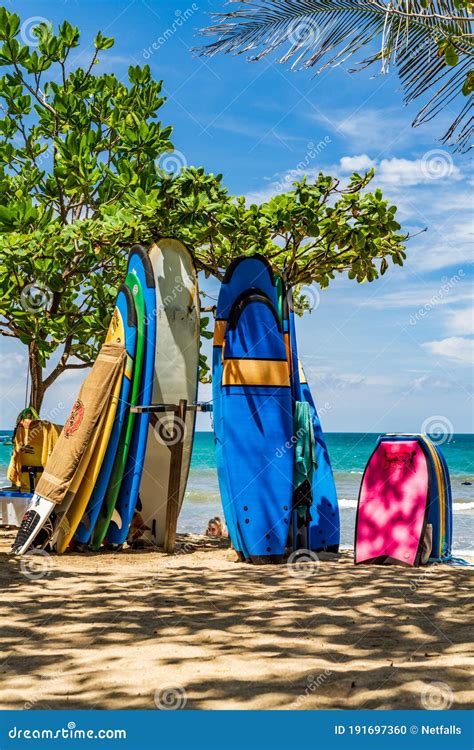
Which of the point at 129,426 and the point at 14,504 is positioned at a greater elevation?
the point at 129,426

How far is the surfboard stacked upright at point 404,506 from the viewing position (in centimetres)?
736

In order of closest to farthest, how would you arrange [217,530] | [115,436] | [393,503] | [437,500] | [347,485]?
[437,500] < [393,503] < [115,436] < [217,530] < [347,485]

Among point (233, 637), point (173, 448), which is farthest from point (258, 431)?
point (233, 637)

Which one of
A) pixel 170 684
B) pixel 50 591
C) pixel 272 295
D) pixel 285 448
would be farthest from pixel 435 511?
pixel 170 684

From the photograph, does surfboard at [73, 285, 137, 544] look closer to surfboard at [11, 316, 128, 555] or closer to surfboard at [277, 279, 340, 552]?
surfboard at [11, 316, 128, 555]

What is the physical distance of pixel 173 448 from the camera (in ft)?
27.1

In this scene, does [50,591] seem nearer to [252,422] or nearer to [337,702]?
[252,422]

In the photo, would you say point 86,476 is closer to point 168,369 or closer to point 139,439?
point 139,439

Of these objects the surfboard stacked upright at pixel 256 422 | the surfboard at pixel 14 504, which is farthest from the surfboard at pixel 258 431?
the surfboard at pixel 14 504

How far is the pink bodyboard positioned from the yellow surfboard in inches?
102

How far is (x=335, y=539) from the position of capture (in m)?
8.69

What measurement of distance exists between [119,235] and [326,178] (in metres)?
2.47

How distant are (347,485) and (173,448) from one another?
28.1 meters

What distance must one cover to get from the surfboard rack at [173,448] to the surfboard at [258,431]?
0.74 metres
